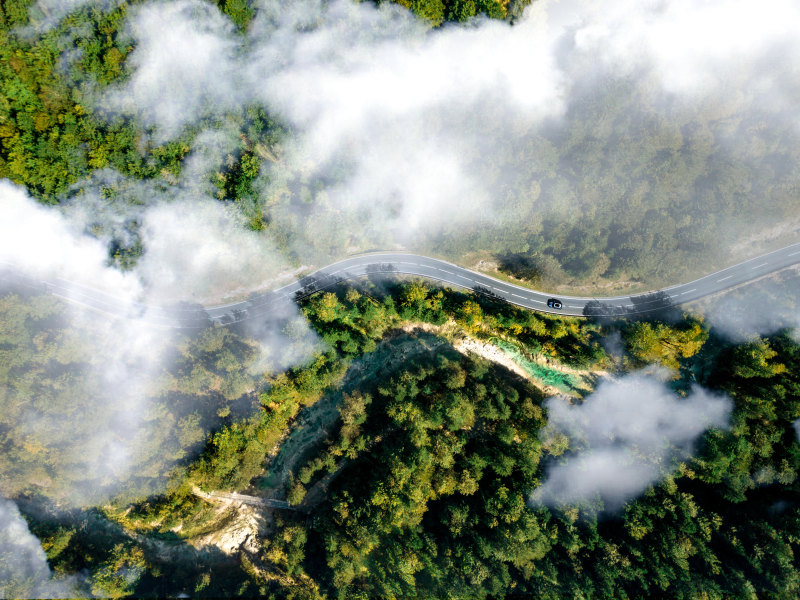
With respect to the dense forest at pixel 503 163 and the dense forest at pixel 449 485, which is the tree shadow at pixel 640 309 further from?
the dense forest at pixel 503 163

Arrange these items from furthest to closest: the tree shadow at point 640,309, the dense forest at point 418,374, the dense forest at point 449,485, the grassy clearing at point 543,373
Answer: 1. the grassy clearing at point 543,373
2. the tree shadow at point 640,309
3. the dense forest at point 449,485
4. the dense forest at point 418,374

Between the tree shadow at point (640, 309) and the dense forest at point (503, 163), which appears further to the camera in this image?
the tree shadow at point (640, 309)

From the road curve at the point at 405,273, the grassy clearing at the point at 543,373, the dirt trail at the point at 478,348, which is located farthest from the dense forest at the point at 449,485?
the road curve at the point at 405,273

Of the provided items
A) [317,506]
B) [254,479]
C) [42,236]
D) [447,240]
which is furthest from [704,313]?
[42,236]

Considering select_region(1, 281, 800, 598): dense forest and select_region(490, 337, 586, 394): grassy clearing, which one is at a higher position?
select_region(490, 337, 586, 394): grassy clearing

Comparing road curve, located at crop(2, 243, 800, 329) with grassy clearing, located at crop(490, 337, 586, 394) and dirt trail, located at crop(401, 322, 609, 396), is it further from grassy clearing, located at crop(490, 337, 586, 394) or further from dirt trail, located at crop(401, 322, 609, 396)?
dirt trail, located at crop(401, 322, 609, 396)

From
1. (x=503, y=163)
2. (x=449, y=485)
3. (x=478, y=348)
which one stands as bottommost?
(x=449, y=485)

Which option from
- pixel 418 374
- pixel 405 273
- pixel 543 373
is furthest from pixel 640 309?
pixel 405 273

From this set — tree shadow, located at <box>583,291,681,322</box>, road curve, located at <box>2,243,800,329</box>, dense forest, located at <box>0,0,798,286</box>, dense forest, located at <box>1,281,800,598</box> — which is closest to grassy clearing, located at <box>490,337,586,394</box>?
dense forest, located at <box>1,281,800,598</box>

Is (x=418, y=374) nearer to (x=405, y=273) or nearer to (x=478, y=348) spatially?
(x=478, y=348)
